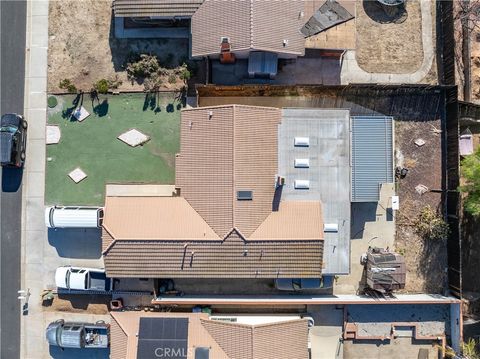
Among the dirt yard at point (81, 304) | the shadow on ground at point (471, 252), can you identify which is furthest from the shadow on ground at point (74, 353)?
the shadow on ground at point (471, 252)

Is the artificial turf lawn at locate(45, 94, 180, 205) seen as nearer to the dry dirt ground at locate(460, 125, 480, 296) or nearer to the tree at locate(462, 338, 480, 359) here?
the dry dirt ground at locate(460, 125, 480, 296)

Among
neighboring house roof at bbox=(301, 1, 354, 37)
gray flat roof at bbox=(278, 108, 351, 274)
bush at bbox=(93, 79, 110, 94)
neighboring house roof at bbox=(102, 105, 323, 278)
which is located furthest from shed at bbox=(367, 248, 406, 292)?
bush at bbox=(93, 79, 110, 94)

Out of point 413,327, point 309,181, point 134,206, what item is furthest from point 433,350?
point 134,206

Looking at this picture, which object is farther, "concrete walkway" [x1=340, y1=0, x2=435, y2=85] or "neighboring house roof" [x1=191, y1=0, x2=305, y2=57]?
"concrete walkway" [x1=340, y1=0, x2=435, y2=85]

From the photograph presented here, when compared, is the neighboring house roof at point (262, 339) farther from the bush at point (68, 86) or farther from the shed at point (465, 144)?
the bush at point (68, 86)

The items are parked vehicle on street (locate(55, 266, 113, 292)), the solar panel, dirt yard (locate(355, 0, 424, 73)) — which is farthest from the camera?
dirt yard (locate(355, 0, 424, 73))

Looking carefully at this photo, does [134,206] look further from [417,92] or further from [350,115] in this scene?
[417,92]

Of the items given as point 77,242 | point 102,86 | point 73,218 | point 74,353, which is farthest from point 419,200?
point 74,353
